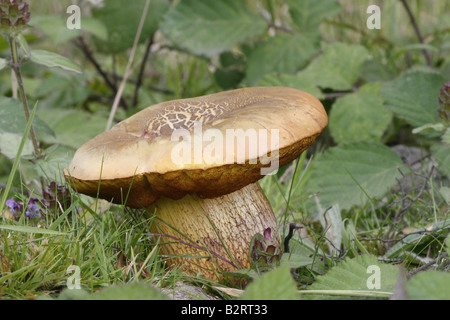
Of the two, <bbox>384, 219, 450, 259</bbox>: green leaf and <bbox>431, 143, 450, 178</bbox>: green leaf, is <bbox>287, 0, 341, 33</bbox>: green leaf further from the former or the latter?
<bbox>384, 219, 450, 259</bbox>: green leaf

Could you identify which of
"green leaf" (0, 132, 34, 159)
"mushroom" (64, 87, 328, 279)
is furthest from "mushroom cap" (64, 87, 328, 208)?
"green leaf" (0, 132, 34, 159)

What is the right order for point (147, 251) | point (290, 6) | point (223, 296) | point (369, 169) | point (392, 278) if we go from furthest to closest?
point (290, 6) → point (369, 169) → point (147, 251) → point (223, 296) → point (392, 278)

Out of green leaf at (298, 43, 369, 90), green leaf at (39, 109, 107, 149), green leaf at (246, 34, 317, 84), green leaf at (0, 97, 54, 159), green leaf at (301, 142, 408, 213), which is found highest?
green leaf at (246, 34, 317, 84)

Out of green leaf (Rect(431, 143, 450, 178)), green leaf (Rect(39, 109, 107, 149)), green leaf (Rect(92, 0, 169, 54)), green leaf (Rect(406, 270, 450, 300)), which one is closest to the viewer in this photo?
green leaf (Rect(406, 270, 450, 300))

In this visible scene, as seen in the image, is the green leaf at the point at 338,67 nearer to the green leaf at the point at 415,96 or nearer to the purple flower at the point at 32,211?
the green leaf at the point at 415,96
